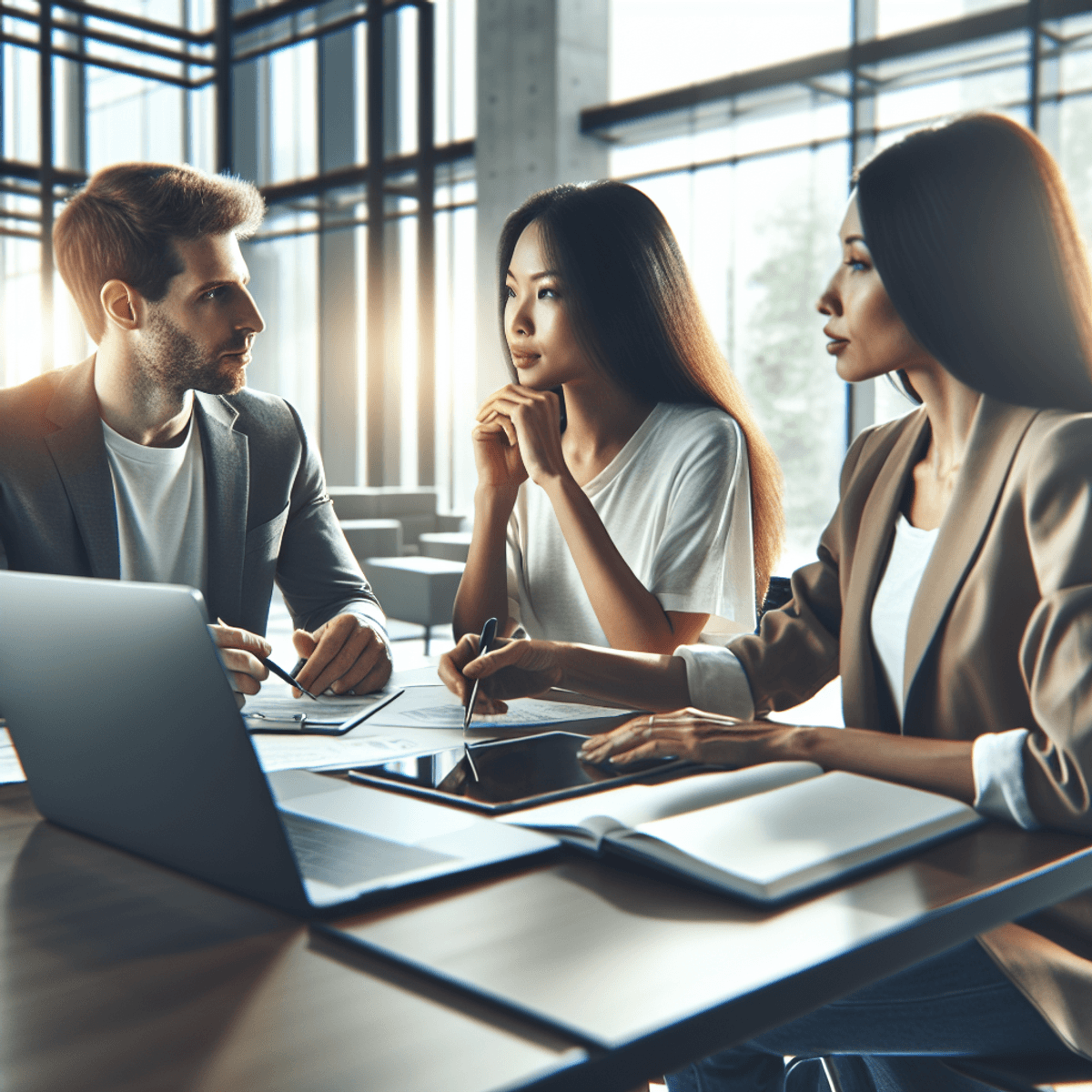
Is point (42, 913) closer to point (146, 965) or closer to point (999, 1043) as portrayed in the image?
point (146, 965)

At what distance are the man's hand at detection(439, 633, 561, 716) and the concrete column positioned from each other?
24.6ft

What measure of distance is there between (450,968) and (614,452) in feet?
4.97

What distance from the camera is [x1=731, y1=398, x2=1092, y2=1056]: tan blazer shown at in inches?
33.6

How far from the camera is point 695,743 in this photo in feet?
3.35

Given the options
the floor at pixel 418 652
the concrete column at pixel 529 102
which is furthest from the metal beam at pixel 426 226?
the floor at pixel 418 652

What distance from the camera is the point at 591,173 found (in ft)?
28.7

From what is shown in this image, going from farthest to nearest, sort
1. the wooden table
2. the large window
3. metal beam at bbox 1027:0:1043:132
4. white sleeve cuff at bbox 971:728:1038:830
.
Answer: the large window < metal beam at bbox 1027:0:1043:132 < white sleeve cuff at bbox 971:728:1038:830 < the wooden table

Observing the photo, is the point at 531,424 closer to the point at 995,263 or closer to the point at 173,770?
the point at 995,263

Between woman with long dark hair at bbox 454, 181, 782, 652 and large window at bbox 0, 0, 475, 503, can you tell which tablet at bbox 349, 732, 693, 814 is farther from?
large window at bbox 0, 0, 475, 503

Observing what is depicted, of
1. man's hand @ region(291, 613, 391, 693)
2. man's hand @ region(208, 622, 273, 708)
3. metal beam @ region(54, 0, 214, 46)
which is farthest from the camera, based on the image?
metal beam @ region(54, 0, 214, 46)

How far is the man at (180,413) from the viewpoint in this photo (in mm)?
1800

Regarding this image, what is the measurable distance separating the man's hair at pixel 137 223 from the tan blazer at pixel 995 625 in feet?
4.01

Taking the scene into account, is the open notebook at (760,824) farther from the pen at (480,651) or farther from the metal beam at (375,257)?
the metal beam at (375,257)

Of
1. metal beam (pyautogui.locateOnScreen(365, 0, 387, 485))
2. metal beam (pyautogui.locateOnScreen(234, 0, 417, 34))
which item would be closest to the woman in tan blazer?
metal beam (pyautogui.locateOnScreen(365, 0, 387, 485))
